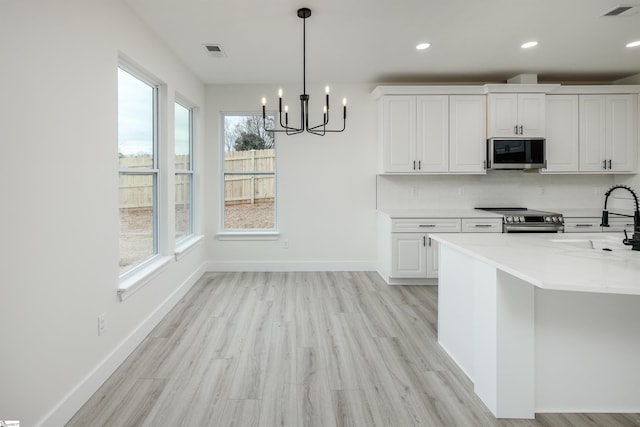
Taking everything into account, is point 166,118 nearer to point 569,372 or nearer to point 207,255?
point 207,255

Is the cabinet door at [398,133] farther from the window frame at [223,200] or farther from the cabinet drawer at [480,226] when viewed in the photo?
the window frame at [223,200]

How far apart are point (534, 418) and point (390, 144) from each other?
11.4 feet

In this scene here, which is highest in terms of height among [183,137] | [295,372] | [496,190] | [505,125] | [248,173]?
[505,125]

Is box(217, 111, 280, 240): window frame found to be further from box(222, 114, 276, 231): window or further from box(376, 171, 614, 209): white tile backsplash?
box(376, 171, 614, 209): white tile backsplash

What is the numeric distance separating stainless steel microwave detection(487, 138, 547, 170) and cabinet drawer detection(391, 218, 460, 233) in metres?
0.98

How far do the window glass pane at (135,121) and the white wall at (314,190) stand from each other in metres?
1.79

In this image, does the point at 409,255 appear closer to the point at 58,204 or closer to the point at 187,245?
the point at 187,245

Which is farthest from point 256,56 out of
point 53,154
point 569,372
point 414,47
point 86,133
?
point 569,372

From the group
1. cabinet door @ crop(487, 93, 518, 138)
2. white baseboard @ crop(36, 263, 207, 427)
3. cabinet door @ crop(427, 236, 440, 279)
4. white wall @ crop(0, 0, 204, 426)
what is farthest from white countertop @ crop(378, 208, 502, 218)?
white wall @ crop(0, 0, 204, 426)

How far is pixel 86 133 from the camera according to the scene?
2.27m

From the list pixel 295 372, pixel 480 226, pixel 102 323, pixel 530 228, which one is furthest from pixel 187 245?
pixel 530 228

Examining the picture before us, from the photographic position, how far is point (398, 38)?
12.0 feet

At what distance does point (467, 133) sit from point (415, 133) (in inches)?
26.3

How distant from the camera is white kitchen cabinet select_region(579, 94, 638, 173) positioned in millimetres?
4863
